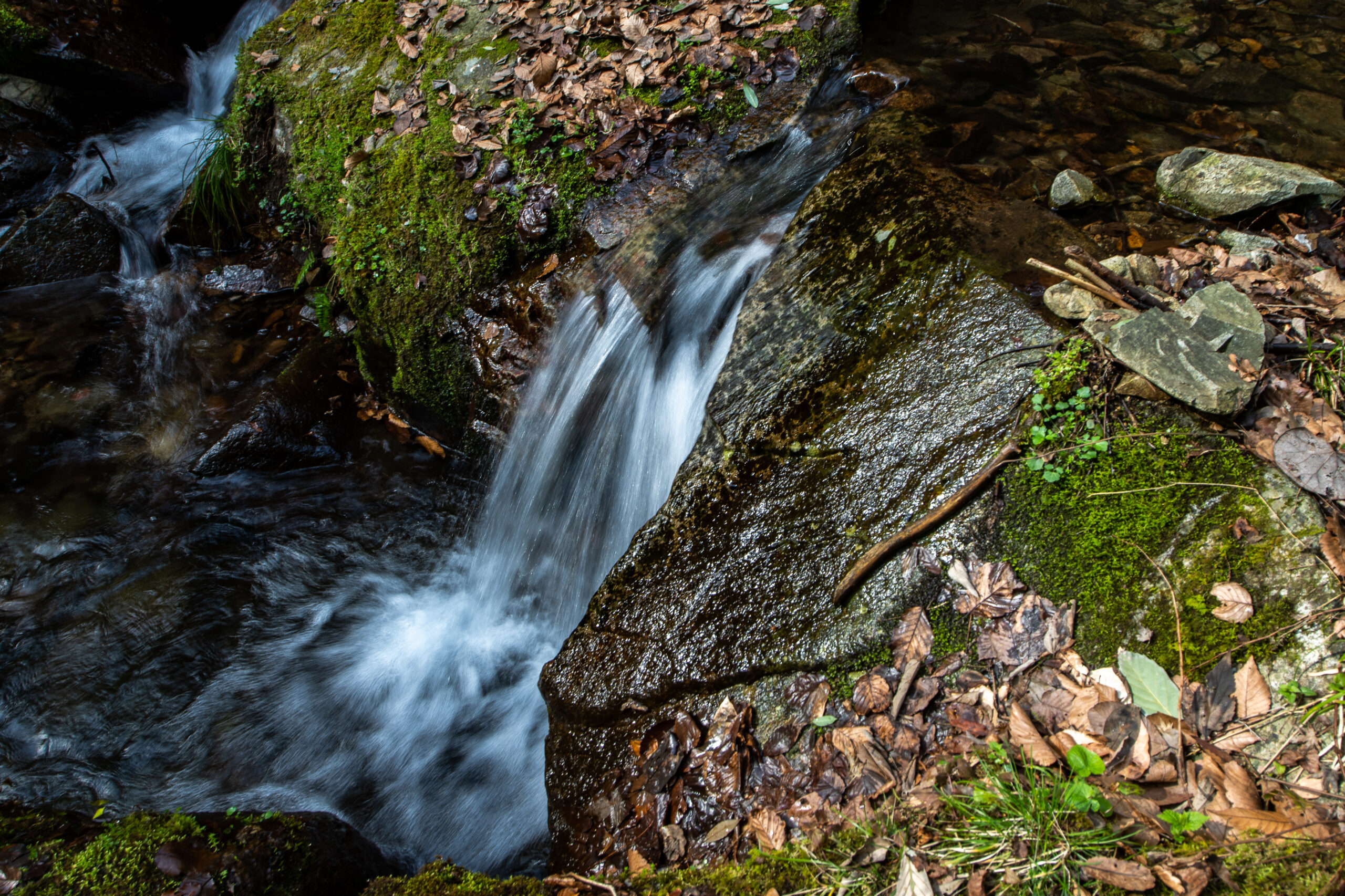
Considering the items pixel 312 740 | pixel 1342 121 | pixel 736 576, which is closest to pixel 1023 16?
pixel 1342 121

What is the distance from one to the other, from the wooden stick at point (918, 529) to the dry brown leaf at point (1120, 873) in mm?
1110

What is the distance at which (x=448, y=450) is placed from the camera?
18.0 ft

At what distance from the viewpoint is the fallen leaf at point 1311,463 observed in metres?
2.17

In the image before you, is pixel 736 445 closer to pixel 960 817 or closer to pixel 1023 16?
pixel 960 817

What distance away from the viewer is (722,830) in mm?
2477

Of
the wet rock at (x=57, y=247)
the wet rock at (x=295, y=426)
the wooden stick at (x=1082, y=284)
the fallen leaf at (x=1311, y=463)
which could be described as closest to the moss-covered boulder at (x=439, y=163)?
the wet rock at (x=295, y=426)

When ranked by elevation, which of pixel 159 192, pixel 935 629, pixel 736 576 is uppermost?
pixel 159 192

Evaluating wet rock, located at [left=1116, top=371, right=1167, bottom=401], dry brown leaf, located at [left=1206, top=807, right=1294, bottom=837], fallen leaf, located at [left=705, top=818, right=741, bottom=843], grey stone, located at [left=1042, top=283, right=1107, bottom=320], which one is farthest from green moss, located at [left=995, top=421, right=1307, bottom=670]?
fallen leaf, located at [left=705, top=818, right=741, bottom=843]

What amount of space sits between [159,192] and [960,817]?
9110 mm

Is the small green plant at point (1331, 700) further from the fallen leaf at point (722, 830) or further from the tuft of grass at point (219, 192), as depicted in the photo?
the tuft of grass at point (219, 192)

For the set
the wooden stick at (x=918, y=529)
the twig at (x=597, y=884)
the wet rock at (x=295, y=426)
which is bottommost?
the twig at (x=597, y=884)

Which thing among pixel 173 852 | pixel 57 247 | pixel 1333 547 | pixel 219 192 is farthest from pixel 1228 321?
pixel 57 247

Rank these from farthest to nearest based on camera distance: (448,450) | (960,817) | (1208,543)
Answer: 1. (448,450)
2. (1208,543)
3. (960,817)

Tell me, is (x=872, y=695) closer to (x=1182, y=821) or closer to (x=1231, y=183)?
(x=1182, y=821)
